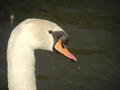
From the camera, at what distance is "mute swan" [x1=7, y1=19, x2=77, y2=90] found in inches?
99.7

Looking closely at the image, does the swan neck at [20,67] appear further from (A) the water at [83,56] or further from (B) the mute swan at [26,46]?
(A) the water at [83,56]

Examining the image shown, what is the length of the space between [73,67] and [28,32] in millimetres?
4128

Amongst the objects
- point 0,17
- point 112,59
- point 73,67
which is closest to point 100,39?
point 112,59

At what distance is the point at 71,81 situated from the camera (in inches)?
243

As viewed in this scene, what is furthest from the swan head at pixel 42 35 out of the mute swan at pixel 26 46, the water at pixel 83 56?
the water at pixel 83 56

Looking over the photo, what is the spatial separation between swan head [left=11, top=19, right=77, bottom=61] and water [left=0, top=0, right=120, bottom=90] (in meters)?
3.22

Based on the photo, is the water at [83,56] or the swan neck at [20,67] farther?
the water at [83,56]

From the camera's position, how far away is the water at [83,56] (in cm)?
617

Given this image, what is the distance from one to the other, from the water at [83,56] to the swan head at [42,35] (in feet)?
10.6

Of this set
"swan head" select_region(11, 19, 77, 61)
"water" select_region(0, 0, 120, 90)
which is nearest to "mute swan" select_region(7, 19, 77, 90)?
"swan head" select_region(11, 19, 77, 61)

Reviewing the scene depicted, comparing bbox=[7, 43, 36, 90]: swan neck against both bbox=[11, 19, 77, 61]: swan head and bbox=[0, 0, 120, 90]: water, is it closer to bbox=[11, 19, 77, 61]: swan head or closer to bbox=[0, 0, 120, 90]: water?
bbox=[11, 19, 77, 61]: swan head

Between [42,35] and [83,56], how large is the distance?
4.58 m

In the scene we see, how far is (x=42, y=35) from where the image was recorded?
2.68 meters

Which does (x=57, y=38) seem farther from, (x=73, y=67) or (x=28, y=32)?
(x=73, y=67)
